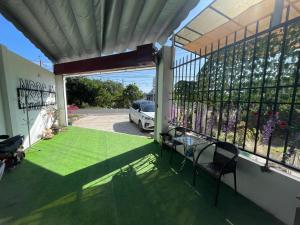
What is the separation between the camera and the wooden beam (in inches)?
194

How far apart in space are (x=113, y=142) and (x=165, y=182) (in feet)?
9.11

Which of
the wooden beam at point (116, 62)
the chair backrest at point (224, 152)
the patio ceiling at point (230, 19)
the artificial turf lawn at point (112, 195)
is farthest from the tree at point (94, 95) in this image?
the chair backrest at point (224, 152)

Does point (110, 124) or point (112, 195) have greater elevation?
point (112, 195)

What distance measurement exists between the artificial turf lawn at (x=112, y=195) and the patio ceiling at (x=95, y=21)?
334 centimetres

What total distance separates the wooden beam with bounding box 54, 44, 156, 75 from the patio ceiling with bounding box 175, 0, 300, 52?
3.21 ft

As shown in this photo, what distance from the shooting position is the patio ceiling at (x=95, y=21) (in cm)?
334

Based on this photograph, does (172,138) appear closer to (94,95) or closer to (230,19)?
(230,19)

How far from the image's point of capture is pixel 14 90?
4055mm

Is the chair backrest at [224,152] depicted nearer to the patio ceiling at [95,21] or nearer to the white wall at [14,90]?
the patio ceiling at [95,21]

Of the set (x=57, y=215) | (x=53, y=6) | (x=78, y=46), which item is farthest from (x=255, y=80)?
(x=78, y=46)

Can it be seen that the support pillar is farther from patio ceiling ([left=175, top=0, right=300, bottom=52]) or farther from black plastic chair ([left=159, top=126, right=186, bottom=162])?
black plastic chair ([left=159, top=126, right=186, bottom=162])

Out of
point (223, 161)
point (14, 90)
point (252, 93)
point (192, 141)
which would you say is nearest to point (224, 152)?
point (223, 161)

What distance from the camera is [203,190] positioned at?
2.62m

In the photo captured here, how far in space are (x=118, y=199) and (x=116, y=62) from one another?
4.53m
